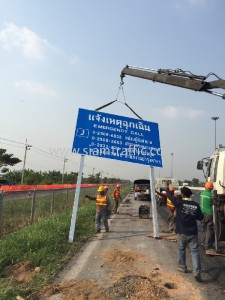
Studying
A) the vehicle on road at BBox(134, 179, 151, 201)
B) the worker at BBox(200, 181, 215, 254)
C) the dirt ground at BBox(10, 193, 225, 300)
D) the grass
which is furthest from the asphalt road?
the vehicle on road at BBox(134, 179, 151, 201)

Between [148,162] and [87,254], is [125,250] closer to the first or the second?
[87,254]

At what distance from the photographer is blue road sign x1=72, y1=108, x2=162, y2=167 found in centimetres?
1138

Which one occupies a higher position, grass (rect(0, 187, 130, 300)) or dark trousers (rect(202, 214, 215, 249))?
dark trousers (rect(202, 214, 215, 249))

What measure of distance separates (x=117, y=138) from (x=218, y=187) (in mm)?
3783

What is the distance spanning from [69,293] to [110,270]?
1.57 meters

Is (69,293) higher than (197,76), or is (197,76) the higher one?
(197,76)

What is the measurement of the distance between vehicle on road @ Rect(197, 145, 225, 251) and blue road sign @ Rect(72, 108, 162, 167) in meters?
1.92

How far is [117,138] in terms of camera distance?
1190cm

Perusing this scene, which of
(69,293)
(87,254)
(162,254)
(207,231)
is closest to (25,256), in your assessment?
(87,254)

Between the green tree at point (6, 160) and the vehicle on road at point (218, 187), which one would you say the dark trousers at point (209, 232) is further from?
the green tree at point (6, 160)

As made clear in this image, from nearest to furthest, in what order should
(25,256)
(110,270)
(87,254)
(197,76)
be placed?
(110,270) → (25,256) → (87,254) → (197,76)

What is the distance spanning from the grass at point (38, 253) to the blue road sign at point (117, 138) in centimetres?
Answer: 269

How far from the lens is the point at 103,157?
11.5 metres

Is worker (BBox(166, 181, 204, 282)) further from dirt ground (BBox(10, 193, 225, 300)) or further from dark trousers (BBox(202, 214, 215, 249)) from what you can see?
dark trousers (BBox(202, 214, 215, 249))
